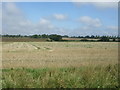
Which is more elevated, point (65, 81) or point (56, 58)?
point (65, 81)

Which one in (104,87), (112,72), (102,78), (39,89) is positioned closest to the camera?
(39,89)

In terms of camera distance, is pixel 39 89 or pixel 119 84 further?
pixel 119 84

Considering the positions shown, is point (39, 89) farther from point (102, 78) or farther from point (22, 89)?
point (102, 78)

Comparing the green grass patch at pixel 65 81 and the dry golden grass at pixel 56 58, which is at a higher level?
the green grass patch at pixel 65 81

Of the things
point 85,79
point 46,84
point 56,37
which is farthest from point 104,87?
point 56,37

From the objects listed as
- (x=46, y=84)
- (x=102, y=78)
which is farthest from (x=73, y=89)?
(x=102, y=78)

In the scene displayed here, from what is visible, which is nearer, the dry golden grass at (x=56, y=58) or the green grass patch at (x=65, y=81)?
the green grass patch at (x=65, y=81)

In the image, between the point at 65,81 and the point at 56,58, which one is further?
the point at 56,58

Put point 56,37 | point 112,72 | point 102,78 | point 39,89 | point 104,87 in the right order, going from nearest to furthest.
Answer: point 39,89 < point 104,87 < point 102,78 < point 112,72 < point 56,37

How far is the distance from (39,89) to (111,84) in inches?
100

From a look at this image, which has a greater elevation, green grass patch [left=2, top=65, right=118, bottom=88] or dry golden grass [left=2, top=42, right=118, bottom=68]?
green grass patch [left=2, top=65, right=118, bottom=88]

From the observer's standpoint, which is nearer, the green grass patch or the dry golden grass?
the green grass patch

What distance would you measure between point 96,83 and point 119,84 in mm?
896

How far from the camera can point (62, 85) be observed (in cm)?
716
